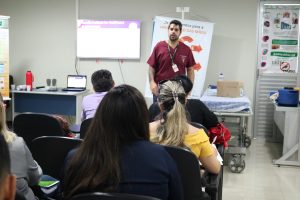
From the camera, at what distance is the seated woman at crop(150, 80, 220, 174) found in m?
2.19

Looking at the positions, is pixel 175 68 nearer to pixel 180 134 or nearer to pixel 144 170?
pixel 180 134

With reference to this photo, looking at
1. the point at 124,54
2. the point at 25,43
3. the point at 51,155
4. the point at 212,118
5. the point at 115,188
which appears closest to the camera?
the point at 115,188

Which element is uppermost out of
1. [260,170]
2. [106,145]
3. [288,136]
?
[106,145]

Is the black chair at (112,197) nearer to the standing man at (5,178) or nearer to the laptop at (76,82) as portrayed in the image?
the standing man at (5,178)

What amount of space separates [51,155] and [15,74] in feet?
16.2

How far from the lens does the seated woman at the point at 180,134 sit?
2189 mm

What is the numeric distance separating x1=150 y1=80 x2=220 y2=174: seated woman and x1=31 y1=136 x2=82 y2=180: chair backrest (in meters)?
0.49

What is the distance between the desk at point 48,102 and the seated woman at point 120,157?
4.37m

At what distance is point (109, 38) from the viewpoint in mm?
6332

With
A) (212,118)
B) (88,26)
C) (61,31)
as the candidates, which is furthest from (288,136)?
(61,31)

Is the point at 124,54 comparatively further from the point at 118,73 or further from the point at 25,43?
the point at 25,43

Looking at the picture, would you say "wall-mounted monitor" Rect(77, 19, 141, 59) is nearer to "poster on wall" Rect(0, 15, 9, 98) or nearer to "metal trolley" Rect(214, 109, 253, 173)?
"poster on wall" Rect(0, 15, 9, 98)

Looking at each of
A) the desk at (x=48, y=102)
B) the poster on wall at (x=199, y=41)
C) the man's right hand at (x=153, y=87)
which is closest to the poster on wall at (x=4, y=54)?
the desk at (x=48, y=102)

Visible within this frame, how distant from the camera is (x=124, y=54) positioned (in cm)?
636
